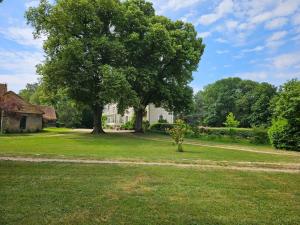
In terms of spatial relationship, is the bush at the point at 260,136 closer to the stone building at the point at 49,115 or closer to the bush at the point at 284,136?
the bush at the point at 284,136

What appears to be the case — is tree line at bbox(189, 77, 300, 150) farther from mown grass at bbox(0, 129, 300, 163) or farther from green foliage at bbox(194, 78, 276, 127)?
mown grass at bbox(0, 129, 300, 163)

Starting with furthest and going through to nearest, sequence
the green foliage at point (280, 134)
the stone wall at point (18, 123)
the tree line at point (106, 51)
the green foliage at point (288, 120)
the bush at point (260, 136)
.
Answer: the stone wall at point (18, 123), the tree line at point (106, 51), the bush at point (260, 136), the green foliage at point (280, 134), the green foliage at point (288, 120)

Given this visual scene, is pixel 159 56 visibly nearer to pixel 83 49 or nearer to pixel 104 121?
pixel 83 49

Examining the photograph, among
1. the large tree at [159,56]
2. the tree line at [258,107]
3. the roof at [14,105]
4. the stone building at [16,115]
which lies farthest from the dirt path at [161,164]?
the stone building at [16,115]

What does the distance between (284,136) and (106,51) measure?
19.1 meters

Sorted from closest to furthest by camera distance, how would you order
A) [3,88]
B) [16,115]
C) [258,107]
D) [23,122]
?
[16,115], [23,122], [3,88], [258,107]

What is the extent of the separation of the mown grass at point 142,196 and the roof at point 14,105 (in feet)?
84.7

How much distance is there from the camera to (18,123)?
37125 mm

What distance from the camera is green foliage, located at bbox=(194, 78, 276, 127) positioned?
65625 mm

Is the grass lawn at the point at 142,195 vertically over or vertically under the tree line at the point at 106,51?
under

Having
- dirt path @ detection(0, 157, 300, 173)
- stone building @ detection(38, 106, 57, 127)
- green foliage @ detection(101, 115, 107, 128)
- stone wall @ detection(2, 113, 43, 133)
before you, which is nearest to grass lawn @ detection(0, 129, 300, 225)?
dirt path @ detection(0, 157, 300, 173)

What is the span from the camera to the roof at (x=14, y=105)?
113ft

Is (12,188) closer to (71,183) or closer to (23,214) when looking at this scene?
(71,183)

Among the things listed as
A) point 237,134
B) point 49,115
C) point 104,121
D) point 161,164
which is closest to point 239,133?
point 237,134
